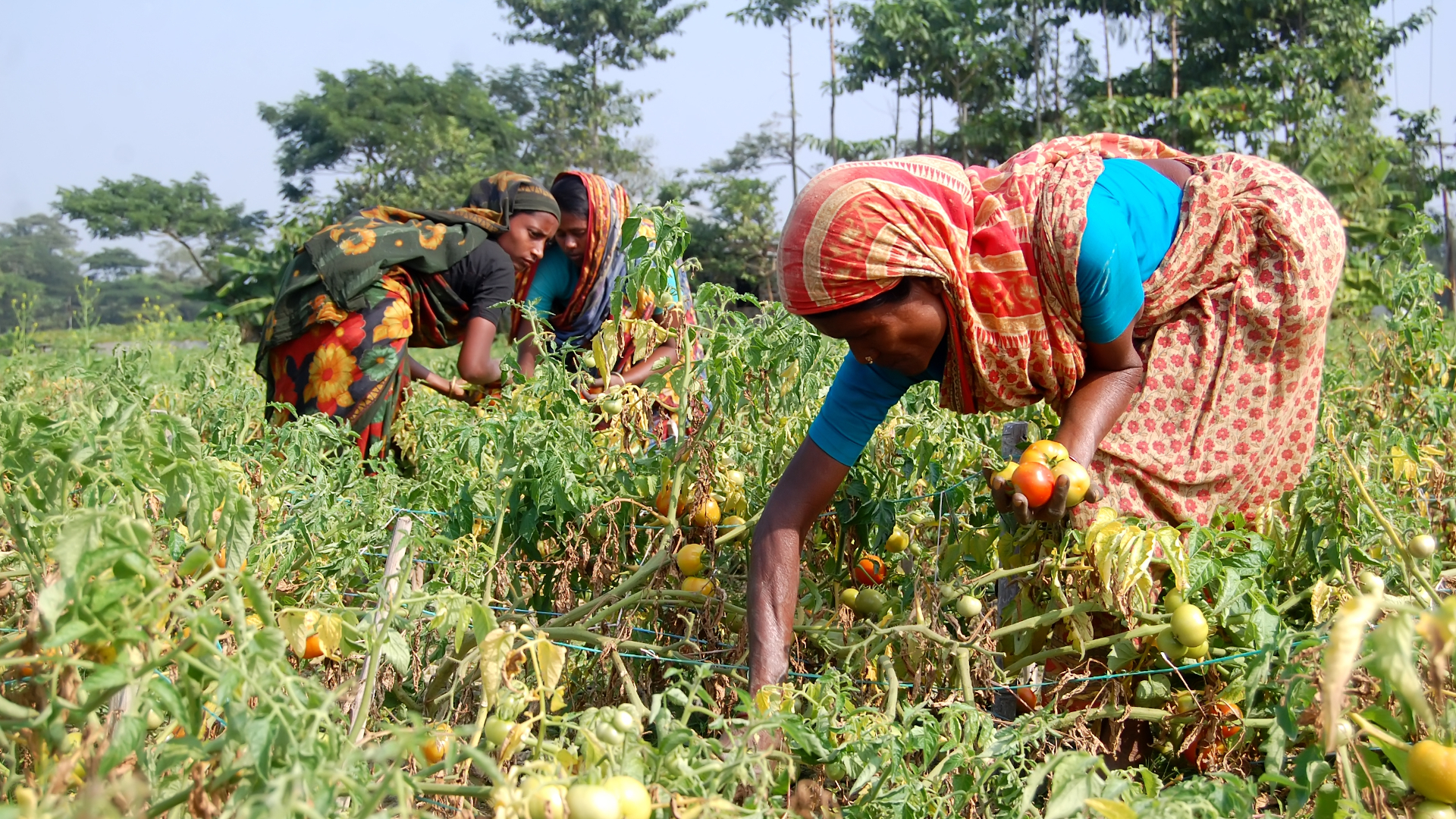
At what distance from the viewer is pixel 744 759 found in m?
0.98

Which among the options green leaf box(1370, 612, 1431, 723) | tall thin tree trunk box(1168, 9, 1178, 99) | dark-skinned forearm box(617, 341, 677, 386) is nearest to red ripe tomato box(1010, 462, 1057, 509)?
green leaf box(1370, 612, 1431, 723)

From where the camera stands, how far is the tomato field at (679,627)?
0.89m

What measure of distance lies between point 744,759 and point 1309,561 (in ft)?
3.87

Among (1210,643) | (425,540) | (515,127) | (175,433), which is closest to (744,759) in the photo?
(175,433)

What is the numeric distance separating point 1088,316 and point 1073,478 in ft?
0.92

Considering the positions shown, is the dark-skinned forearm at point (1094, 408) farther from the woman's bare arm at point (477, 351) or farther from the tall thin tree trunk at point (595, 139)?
the tall thin tree trunk at point (595, 139)

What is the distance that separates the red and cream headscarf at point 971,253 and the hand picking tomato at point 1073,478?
0.68 ft

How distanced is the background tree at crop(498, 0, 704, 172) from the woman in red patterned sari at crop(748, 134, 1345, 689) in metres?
24.8

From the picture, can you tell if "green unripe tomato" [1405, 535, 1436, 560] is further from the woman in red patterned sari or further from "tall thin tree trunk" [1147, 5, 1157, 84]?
"tall thin tree trunk" [1147, 5, 1157, 84]

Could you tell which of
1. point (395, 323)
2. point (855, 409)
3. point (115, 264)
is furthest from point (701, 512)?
point (115, 264)

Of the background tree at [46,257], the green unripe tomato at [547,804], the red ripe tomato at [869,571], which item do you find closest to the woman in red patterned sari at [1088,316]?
the red ripe tomato at [869,571]

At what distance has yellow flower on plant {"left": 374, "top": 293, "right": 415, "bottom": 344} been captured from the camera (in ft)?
10.7

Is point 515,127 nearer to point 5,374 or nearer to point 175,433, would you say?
point 5,374

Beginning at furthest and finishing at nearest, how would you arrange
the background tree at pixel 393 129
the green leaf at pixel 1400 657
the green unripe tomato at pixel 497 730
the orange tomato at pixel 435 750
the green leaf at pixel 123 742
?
→ the background tree at pixel 393 129 < the orange tomato at pixel 435 750 < the green unripe tomato at pixel 497 730 < the green leaf at pixel 123 742 < the green leaf at pixel 1400 657
